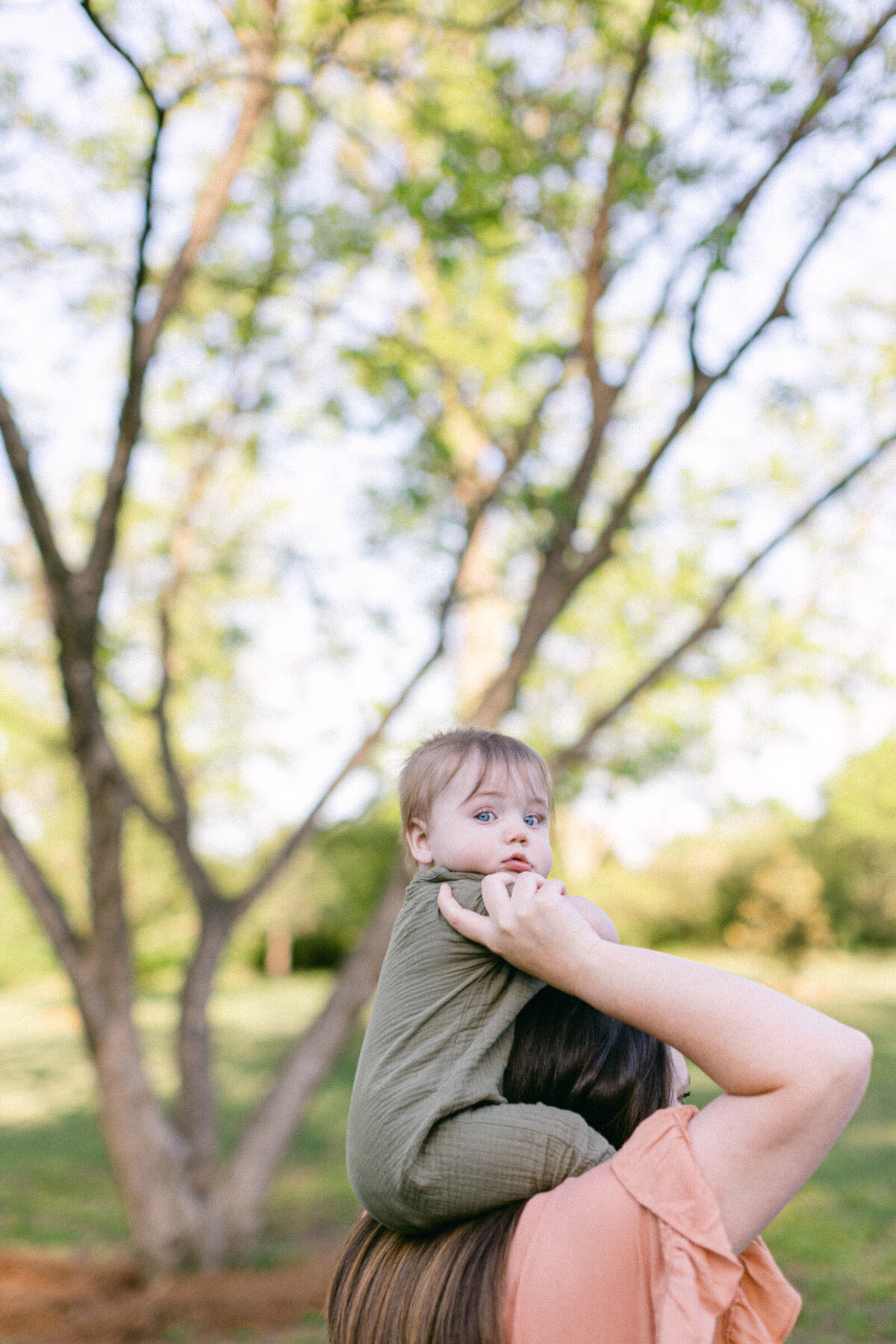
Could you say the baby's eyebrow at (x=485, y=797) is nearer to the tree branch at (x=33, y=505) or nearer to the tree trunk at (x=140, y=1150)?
the tree branch at (x=33, y=505)

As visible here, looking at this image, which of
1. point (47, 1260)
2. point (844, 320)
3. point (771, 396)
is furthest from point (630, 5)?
point (47, 1260)

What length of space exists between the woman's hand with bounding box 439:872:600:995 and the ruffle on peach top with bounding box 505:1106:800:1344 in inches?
7.9

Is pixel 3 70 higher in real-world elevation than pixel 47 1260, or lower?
higher

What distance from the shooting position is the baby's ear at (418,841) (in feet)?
5.79

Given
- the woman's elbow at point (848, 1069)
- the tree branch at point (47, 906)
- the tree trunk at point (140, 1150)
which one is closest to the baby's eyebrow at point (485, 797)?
the woman's elbow at point (848, 1069)

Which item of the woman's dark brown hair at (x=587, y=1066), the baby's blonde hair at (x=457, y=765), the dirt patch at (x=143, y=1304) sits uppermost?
the baby's blonde hair at (x=457, y=765)

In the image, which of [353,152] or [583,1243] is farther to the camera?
[353,152]

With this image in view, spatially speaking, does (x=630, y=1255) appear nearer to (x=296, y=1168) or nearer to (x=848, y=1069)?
(x=848, y=1069)

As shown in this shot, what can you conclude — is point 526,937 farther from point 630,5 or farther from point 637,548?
point 637,548

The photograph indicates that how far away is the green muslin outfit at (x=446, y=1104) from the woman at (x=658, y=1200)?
5cm

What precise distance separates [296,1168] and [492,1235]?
9.91 metres

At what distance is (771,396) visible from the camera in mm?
5586

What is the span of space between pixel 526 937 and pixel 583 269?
4.63 meters

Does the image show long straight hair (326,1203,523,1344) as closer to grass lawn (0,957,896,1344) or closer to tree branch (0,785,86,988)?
tree branch (0,785,86,988)
